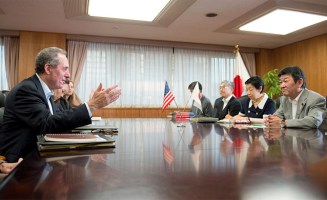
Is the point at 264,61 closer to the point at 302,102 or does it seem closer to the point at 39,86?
the point at 302,102

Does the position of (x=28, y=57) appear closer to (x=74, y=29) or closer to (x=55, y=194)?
(x=74, y=29)

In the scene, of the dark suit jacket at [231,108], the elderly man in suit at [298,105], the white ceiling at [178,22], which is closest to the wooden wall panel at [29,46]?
the white ceiling at [178,22]

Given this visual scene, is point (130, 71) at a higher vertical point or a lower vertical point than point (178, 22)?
lower

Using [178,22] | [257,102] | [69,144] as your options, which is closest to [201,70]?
[178,22]

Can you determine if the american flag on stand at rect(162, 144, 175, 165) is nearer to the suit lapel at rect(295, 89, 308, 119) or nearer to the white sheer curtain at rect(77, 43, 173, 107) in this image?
the suit lapel at rect(295, 89, 308, 119)

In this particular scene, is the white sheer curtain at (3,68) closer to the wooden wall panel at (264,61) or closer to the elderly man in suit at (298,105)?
the elderly man in suit at (298,105)

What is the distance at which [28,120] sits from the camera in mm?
1354

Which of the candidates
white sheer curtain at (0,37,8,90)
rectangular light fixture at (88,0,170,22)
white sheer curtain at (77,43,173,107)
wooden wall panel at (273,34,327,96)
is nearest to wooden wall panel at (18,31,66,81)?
white sheer curtain at (0,37,8,90)

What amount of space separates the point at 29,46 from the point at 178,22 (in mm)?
3469

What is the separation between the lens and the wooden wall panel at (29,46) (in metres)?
6.07

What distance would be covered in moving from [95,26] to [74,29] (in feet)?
1.89

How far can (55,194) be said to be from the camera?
0.46m

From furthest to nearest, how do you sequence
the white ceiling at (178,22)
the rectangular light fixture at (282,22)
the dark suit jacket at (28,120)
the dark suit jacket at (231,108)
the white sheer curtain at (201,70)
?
the white sheer curtain at (201,70) → the rectangular light fixture at (282,22) → the white ceiling at (178,22) → the dark suit jacket at (231,108) → the dark suit jacket at (28,120)

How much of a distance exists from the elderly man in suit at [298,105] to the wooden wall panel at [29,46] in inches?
211
